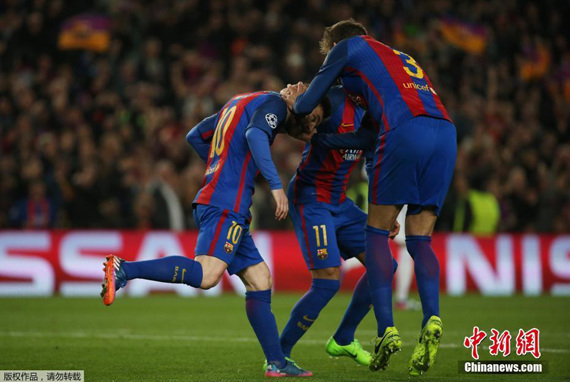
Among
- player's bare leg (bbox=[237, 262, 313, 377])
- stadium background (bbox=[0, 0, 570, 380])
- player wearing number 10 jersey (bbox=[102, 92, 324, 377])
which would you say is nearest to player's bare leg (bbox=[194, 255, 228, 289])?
player wearing number 10 jersey (bbox=[102, 92, 324, 377])

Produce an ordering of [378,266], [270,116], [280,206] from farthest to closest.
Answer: [270,116] < [280,206] < [378,266]

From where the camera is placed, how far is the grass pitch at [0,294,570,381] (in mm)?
6582

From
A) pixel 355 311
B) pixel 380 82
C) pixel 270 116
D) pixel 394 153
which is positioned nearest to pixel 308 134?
pixel 270 116

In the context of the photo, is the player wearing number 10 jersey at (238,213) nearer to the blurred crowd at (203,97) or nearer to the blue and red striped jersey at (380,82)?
the blue and red striped jersey at (380,82)

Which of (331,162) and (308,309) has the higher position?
(331,162)

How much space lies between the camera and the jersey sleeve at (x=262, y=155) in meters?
6.30

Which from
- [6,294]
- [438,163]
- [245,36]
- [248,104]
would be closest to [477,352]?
[438,163]

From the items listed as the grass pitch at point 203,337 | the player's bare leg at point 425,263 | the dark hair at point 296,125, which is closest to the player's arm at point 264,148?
the dark hair at point 296,125

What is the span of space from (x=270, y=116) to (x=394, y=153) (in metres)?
1.03

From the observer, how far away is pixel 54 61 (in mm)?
17562

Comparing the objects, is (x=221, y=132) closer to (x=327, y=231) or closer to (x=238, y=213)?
(x=238, y=213)

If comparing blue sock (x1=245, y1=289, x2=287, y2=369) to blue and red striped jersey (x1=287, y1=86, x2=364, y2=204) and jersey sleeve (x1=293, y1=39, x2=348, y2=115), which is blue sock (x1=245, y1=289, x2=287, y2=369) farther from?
Answer: jersey sleeve (x1=293, y1=39, x2=348, y2=115)

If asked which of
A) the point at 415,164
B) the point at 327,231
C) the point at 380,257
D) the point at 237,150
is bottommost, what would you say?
the point at 380,257

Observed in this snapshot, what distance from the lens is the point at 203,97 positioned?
16.6 metres
